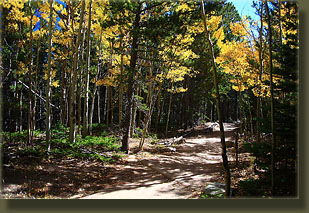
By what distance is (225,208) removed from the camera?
2.76 m

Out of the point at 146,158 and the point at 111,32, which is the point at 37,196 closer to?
the point at 146,158

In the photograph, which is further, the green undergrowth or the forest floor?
the green undergrowth

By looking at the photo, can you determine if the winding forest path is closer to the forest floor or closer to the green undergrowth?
the forest floor

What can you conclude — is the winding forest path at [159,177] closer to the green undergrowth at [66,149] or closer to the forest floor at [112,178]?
the forest floor at [112,178]

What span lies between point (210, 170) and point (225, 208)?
406 cm

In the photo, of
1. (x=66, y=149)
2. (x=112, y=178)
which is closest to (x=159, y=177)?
(x=112, y=178)

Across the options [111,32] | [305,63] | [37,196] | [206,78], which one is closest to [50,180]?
[37,196]

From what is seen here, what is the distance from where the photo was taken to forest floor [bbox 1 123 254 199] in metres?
4.42

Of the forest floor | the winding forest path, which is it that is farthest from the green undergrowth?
the winding forest path

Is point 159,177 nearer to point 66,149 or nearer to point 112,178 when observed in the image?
point 112,178

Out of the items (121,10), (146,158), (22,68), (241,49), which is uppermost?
(121,10)

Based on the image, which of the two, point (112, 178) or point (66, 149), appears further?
point (66, 149)

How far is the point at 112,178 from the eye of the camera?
19.3ft

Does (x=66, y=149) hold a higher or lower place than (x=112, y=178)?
higher
